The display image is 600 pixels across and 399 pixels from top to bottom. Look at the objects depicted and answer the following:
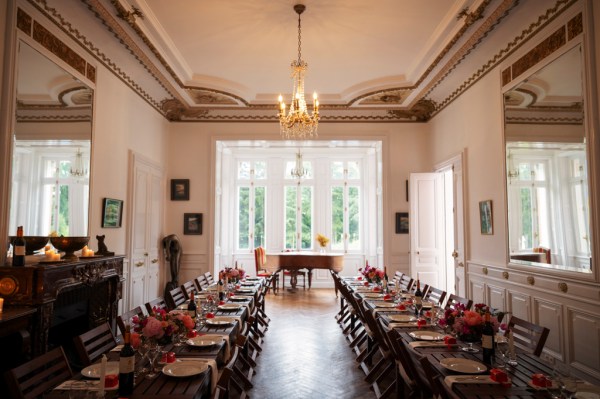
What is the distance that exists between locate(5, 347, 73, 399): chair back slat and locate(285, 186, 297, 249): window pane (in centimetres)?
891

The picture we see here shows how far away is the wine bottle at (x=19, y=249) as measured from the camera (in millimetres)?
3359

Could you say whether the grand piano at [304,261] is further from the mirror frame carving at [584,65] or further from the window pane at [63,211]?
the window pane at [63,211]

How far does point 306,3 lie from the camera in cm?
465

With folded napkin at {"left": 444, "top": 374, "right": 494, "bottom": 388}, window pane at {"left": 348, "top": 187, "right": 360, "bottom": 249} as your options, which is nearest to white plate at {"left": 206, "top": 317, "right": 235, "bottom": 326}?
folded napkin at {"left": 444, "top": 374, "right": 494, "bottom": 388}

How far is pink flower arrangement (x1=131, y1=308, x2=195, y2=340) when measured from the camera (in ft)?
8.42

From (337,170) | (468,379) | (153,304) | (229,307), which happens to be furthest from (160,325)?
(337,170)

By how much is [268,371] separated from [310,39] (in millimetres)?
4356

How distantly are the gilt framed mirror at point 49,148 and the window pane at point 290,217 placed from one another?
6.72 meters

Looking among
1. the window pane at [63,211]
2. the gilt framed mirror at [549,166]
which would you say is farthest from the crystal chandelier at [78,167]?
the gilt framed mirror at [549,166]

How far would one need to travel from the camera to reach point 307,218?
11.3m

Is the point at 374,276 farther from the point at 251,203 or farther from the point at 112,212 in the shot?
the point at 251,203

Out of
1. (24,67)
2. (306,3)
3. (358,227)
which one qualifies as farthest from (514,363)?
(358,227)

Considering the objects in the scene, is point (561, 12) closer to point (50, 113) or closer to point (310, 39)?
point (310, 39)

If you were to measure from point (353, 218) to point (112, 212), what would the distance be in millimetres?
6974
